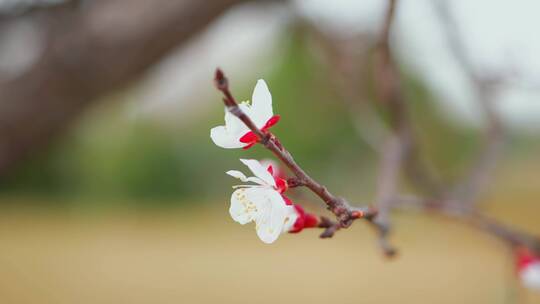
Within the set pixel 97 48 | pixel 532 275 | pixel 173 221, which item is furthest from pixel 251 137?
pixel 173 221

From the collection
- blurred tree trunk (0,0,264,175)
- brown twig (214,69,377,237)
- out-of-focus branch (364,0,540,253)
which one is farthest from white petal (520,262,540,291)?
blurred tree trunk (0,0,264,175)

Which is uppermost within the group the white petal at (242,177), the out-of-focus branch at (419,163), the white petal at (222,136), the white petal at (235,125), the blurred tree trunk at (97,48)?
the blurred tree trunk at (97,48)

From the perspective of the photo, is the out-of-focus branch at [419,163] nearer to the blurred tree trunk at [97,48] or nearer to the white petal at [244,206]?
the white petal at [244,206]

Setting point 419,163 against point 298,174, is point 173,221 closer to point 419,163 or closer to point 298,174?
point 419,163

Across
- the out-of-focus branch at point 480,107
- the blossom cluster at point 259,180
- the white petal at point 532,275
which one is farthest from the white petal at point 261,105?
the out-of-focus branch at point 480,107

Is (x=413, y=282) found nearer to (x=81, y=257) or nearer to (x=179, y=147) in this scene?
(x=81, y=257)

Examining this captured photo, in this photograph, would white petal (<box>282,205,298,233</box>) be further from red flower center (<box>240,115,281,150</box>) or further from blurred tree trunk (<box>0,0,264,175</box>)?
blurred tree trunk (<box>0,0,264,175</box>)
